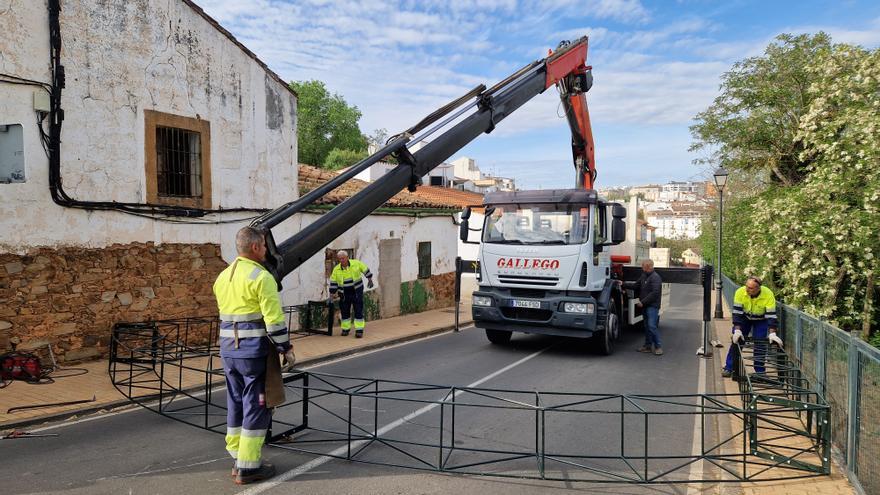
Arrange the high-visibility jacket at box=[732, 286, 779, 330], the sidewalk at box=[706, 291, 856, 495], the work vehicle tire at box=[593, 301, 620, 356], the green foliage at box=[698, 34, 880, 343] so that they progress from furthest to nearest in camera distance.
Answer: the green foliage at box=[698, 34, 880, 343], the work vehicle tire at box=[593, 301, 620, 356], the high-visibility jacket at box=[732, 286, 779, 330], the sidewalk at box=[706, 291, 856, 495]

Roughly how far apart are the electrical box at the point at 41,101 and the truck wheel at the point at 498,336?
851 cm

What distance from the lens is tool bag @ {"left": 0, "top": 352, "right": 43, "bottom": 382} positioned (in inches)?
315

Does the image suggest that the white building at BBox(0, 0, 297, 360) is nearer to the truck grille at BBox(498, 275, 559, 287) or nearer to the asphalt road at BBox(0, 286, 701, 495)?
the asphalt road at BBox(0, 286, 701, 495)

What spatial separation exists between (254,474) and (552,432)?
319 centimetres

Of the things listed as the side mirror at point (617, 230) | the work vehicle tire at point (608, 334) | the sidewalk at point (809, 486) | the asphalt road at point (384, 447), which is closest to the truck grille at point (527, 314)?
the asphalt road at point (384, 447)

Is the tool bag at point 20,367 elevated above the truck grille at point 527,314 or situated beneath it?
situated beneath

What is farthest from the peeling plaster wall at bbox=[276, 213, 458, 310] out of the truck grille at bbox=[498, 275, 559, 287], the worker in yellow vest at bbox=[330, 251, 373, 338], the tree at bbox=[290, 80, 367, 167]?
the tree at bbox=[290, 80, 367, 167]

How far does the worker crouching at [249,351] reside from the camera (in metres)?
4.79

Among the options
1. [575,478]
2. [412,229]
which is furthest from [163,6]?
[575,478]

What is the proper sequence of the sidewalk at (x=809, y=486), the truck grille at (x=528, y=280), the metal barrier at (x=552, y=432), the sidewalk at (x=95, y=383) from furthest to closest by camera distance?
1. the truck grille at (x=528, y=280)
2. the sidewalk at (x=95, y=383)
3. the metal barrier at (x=552, y=432)
4. the sidewalk at (x=809, y=486)

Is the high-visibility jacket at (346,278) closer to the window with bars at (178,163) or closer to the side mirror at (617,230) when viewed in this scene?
the window with bars at (178,163)

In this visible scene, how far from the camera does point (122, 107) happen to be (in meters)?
9.74

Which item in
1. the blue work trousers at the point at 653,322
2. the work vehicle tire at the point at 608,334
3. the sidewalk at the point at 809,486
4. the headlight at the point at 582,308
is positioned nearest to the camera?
the sidewalk at the point at 809,486

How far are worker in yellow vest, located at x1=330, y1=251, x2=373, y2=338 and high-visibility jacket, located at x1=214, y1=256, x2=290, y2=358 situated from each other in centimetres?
753
